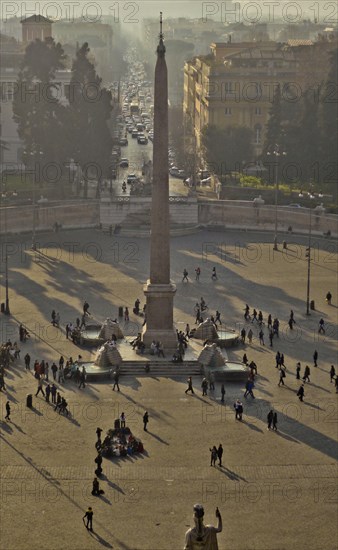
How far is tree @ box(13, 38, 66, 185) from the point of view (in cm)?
7238

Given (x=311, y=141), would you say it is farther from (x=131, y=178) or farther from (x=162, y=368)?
(x=162, y=368)

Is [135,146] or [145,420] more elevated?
[135,146]

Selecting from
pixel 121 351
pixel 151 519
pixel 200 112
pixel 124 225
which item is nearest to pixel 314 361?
pixel 121 351

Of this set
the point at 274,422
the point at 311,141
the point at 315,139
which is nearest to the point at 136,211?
Result: the point at 311,141

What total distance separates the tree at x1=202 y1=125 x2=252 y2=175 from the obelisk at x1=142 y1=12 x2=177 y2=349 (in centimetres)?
3797

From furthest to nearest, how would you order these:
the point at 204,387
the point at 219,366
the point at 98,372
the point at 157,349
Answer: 1. the point at 157,349
2. the point at 219,366
3. the point at 98,372
4. the point at 204,387

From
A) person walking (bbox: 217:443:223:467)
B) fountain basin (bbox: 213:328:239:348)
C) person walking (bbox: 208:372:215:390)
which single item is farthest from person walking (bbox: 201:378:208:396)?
person walking (bbox: 217:443:223:467)

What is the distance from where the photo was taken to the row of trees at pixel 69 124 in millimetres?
72250

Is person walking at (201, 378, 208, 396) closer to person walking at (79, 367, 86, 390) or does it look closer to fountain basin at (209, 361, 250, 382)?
fountain basin at (209, 361, 250, 382)

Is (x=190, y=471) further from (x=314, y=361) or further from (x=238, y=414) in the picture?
(x=314, y=361)

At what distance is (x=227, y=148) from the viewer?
7850 cm

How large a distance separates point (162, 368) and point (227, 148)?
41.0m

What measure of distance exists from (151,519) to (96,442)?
15.5 feet

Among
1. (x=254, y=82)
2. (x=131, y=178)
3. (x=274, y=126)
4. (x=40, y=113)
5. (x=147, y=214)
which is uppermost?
(x=254, y=82)
